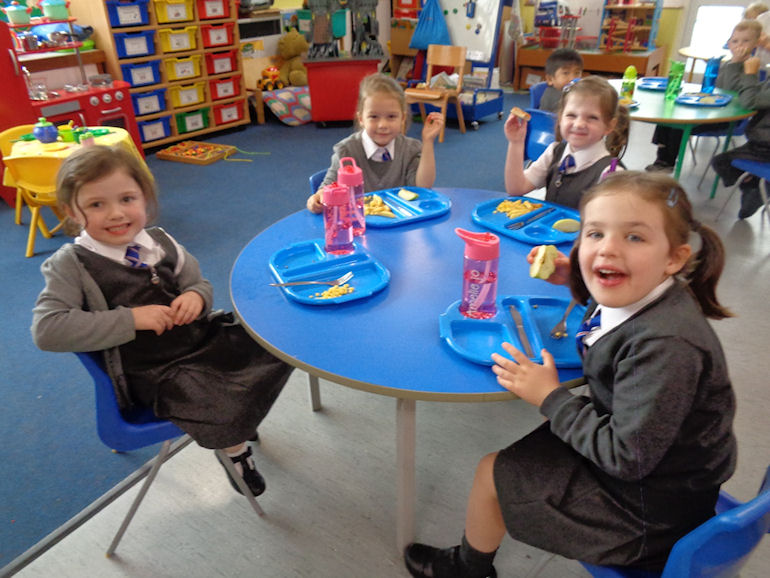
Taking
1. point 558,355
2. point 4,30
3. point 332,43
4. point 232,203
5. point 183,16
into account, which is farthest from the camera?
point 332,43

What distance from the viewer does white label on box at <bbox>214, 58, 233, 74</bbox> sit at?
509 centimetres

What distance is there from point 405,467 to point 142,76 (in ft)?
14.4

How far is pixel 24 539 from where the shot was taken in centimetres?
151

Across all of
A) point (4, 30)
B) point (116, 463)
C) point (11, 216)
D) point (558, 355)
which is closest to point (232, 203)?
point (11, 216)

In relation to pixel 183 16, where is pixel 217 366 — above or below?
below

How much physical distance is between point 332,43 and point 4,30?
278 cm

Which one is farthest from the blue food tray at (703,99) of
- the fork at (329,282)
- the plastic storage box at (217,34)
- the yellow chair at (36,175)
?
Result: the plastic storage box at (217,34)

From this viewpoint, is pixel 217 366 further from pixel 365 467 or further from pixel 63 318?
pixel 365 467

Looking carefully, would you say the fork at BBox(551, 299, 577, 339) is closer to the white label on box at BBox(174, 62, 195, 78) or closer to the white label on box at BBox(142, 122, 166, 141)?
the white label on box at BBox(142, 122, 166, 141)

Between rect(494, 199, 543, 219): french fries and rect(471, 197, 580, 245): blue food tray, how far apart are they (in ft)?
A: 0.05

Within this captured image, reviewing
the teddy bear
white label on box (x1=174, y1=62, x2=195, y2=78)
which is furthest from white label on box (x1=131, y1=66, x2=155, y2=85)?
the teddy bear

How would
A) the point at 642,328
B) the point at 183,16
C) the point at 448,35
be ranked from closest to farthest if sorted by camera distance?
the point at 642,328
the point at 183,16
the point at 448,35

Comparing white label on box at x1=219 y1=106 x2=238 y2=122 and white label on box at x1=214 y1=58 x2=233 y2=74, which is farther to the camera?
white label on box at x1=219 y1=106 x2=238 y2=122

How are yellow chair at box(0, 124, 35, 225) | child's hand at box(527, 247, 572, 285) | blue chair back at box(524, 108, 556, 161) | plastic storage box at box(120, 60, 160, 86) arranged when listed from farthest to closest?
1. plastic storage box at box(120, 60, 160, 86)
2. yellow chair at box(0, 124, 35, 225)
3. blue chair back at box(524, 108, 556, 161)
4. child's hand at box(527, 247, 572, 285)
